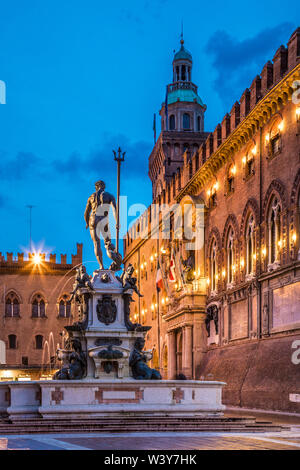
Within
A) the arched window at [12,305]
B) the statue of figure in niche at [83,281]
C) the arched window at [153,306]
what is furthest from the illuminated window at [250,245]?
the arched window at [12,305]

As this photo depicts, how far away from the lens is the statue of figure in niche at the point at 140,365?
2119 cm

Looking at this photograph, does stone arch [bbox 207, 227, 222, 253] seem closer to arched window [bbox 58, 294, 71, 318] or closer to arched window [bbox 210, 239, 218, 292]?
arched window [bbox 210, 239, 218, 292]

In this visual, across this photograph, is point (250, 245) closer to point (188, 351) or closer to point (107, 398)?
point (188, 351)

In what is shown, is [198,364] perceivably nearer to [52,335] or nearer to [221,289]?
[221,289]

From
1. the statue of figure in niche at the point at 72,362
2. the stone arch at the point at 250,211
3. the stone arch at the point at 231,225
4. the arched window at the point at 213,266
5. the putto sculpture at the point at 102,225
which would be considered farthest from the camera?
the arched window at the point at 213,266

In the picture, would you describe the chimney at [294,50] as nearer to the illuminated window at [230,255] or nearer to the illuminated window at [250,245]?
the illuminated window at [250,245]

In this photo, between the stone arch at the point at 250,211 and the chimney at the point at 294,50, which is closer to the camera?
the chimney at the point at 294,50

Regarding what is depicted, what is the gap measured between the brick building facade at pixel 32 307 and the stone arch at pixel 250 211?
131ft

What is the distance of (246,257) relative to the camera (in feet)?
114

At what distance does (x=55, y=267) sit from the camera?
249ft

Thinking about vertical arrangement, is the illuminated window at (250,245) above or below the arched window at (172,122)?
below

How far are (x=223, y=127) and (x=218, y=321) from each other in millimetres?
10602

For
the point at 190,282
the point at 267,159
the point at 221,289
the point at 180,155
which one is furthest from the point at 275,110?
the point at 180,155

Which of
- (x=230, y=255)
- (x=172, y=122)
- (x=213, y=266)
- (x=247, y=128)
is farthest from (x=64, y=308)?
(x=247, y=128)
